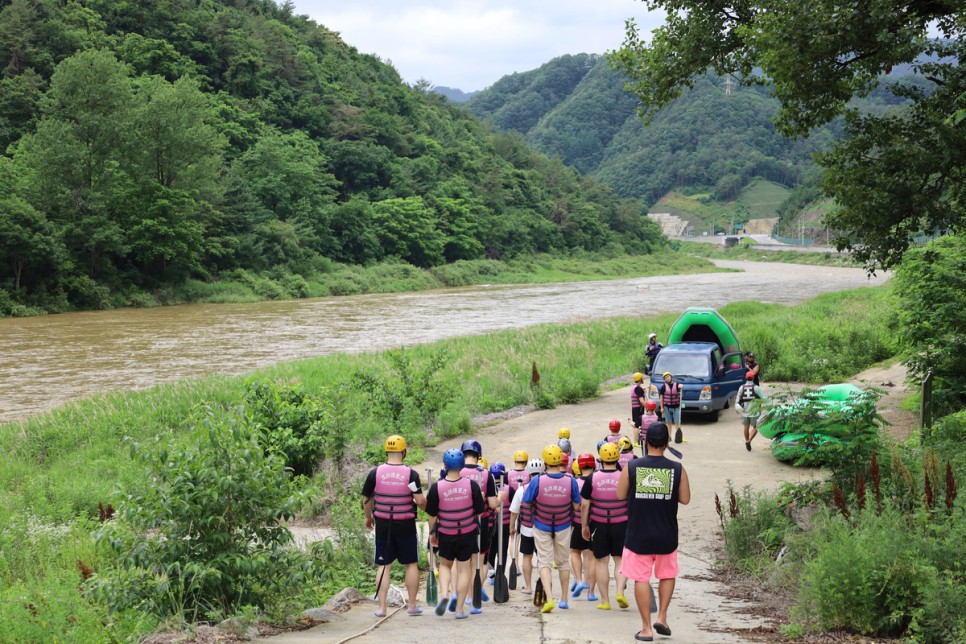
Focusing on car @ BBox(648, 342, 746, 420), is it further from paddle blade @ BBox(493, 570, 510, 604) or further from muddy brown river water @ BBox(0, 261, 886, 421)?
muddy brown river water @ BBox(0, 261, 886, 421)

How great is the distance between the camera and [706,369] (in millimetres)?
19750

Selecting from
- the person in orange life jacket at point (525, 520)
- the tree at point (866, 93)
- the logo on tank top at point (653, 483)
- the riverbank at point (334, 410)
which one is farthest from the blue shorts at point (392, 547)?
→ the tree at point (866, 93)

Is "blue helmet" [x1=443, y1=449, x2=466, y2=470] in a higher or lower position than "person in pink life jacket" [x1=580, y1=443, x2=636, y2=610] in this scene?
higher

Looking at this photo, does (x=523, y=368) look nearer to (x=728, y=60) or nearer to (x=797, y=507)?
(x=728, y=60)

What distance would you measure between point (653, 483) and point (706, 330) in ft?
52.7

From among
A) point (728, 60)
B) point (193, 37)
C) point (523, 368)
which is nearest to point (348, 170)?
point (193, 37)

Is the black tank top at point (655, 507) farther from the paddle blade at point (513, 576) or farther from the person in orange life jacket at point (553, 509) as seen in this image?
the paddle blade at point (513, 576)

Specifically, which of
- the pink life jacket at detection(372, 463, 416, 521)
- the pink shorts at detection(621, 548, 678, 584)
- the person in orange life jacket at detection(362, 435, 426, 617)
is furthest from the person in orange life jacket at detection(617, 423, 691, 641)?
the pink life jacket at detection(372, 463, 416, 521)

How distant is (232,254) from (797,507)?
2304 inches

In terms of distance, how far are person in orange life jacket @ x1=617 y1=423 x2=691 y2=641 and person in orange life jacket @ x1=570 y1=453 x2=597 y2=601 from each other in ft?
4.11

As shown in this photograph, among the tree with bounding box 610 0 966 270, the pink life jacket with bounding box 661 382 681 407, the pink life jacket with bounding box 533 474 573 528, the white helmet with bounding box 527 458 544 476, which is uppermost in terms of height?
the tree with bounding box 610 0 966 270

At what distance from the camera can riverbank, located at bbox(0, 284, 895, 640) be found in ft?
30.7

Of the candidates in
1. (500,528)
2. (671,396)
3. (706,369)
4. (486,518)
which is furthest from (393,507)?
Answer: (706,369)

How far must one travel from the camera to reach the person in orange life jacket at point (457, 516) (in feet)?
26.7
